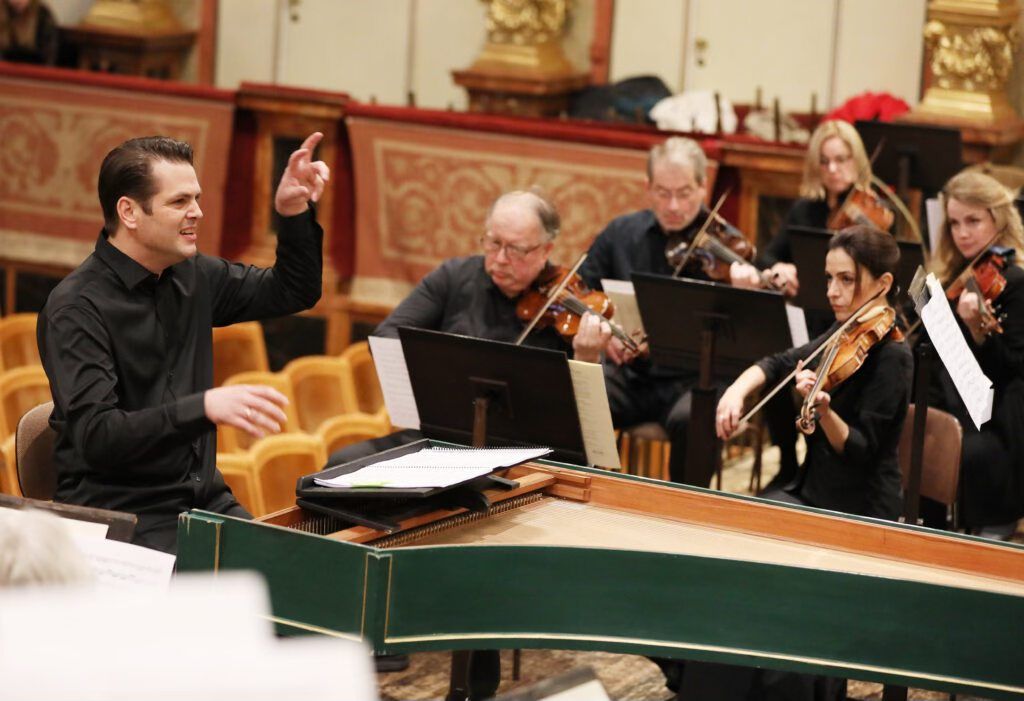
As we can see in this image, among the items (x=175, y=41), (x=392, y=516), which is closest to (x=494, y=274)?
(x=392, y=516)

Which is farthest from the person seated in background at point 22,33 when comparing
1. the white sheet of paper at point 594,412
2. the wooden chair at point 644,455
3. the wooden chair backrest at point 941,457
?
the wooden chair backrest at point 941,457

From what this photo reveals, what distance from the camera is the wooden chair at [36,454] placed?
138 inches

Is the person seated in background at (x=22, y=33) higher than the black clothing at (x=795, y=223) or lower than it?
higher

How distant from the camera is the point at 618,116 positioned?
28.2ft

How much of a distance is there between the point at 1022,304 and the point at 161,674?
12.8ft

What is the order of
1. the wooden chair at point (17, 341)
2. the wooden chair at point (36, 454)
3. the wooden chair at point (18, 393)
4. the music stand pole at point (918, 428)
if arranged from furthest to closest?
the wooden chair at point (17, 341), the wooden chair at point (18, 393), the music stand pole at point (918, 428), the wooden chair at point (36, 454)

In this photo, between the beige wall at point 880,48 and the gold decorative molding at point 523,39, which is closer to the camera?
the beige wall at point 880,48

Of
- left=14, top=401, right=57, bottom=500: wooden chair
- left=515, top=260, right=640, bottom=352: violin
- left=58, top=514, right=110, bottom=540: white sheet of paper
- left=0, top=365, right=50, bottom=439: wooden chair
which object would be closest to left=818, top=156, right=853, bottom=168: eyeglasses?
left=515, top=260, right=640, bottom=352: violin

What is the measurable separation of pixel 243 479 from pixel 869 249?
1870 mm

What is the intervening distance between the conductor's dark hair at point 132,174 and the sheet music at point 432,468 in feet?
2.55

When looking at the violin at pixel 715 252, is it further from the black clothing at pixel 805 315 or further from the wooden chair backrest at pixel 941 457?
the wooden chair backrest at pixel 941 457

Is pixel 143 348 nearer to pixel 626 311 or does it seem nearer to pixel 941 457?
pixel 626 311

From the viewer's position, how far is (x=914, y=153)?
616cm

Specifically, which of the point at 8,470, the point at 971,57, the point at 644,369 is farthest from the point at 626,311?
the point at 971,57
